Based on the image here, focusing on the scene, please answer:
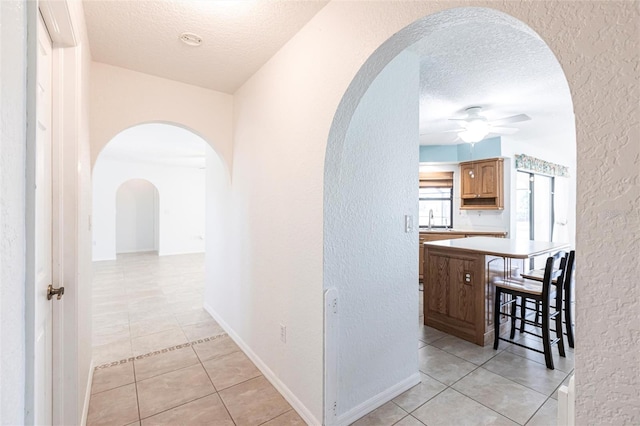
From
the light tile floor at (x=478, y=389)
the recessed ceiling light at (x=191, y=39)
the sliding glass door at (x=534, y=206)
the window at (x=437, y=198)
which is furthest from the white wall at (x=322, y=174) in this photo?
the sliding glass door at (x=534, y=206)

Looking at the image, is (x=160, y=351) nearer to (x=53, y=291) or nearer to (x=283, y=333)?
(x=283, y=333)

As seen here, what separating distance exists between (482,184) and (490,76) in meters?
2.89

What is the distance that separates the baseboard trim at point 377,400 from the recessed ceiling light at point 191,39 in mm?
2585

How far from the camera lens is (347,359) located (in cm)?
183

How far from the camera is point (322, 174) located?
1700 mm

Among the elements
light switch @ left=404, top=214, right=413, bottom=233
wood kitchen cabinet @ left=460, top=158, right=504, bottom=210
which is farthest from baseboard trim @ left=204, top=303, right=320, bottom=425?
wood kitchen cabinet @ left=460, top=158, right=504, bottom=210

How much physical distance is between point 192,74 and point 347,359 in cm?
256

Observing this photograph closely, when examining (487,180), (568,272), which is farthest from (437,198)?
(568,272)

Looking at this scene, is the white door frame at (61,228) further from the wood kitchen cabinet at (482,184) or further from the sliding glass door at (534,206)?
the sliding glass door at (534,206)

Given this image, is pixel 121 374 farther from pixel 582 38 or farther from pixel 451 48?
pixel 451 48

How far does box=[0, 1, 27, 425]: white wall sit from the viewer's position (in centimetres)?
57

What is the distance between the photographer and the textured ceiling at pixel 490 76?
218cm

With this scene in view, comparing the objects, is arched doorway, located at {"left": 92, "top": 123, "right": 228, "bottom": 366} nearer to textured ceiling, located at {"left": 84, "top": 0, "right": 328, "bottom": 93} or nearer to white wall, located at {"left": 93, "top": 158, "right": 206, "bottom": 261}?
white wall, located at {"left": 93, "top": 158, "right": 206, "bottom": 261}

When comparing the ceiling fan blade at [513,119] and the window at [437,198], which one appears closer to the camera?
the ceiling fan blade at [513,119]
